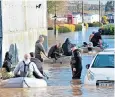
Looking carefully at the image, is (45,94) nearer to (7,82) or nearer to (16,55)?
(7,82)

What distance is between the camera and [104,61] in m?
→ 18.9

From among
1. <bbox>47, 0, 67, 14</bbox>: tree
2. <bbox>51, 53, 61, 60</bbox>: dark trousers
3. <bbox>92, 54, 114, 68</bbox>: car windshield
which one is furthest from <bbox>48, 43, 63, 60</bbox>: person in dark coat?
<bbox>47, 0, 67, 14</bbox>: tree

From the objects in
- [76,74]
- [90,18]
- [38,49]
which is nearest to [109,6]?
[90,18]

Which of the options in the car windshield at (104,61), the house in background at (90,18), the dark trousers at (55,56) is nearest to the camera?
the car windshield at (104,61)

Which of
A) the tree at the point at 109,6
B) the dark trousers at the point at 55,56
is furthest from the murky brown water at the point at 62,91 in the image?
the tree at the point at 109,6

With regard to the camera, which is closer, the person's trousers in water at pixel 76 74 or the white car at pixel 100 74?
the white car at pixel 100 74

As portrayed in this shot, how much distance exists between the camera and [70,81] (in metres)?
20.3

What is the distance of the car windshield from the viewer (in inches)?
728

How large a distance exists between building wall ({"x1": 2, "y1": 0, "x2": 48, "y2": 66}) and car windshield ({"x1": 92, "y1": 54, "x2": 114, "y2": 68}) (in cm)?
496

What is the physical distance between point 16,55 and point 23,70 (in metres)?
7.16

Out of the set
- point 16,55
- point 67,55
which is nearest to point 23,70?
point 16,55

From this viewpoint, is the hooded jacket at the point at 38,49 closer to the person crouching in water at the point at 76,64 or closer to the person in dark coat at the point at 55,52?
the person crouching in water at the point at 76,64

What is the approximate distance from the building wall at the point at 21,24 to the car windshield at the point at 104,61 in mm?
4957

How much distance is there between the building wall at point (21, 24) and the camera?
915 inches
